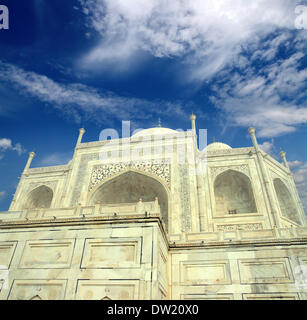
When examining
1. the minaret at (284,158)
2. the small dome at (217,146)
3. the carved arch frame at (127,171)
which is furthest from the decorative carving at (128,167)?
the minaret at (284,158)

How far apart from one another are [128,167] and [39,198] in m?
7.28

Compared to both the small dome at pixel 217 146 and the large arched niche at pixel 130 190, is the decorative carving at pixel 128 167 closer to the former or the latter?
the large arched niche at pixel 130 190

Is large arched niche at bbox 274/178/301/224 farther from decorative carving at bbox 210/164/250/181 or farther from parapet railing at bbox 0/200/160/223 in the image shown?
parapet railing at bbox 0/200/160/223

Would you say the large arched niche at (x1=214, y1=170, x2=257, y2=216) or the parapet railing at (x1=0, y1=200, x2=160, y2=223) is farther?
the large arched niche at (x1=214, y1=170, x2=257, y2=216)

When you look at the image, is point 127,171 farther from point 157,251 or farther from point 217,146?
point 217,146

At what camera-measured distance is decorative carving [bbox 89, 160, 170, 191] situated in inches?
568

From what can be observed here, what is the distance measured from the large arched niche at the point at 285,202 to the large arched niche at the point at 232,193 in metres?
2.50

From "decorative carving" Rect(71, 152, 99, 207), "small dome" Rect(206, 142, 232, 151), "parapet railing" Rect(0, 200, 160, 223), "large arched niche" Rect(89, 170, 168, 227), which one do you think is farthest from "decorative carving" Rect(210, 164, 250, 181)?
"parapet railing" Rect(0, 200, 160, 223)

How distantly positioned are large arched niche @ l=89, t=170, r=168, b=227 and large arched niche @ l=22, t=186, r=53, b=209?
4.44m

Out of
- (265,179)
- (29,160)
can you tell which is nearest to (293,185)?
(265,179)

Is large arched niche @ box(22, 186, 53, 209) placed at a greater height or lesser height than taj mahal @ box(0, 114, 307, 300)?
greater

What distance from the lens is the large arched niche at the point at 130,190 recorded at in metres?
14.4

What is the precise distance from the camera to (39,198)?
707 inches

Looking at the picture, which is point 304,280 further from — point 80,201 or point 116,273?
point 80,201
